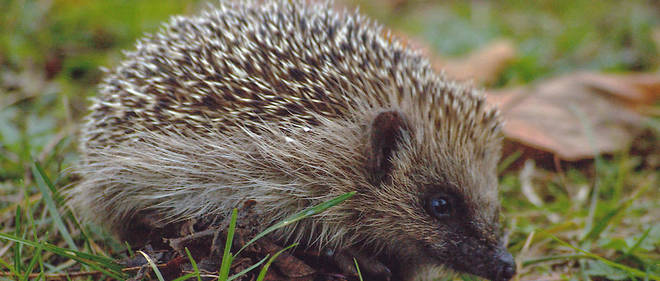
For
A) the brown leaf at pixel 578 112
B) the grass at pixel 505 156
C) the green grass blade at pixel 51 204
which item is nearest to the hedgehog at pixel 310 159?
the green grass blade at pixel 51 204

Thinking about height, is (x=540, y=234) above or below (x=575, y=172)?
below

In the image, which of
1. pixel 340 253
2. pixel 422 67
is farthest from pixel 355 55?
pixel 340 253

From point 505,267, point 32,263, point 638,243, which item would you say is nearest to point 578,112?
point 638,243

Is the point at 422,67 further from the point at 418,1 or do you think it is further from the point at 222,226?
the point at 418,1

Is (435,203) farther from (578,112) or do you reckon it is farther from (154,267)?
(578,112)

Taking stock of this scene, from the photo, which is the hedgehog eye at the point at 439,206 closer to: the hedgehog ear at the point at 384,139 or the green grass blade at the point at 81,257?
the hedgehog ear at the point at 384,139
